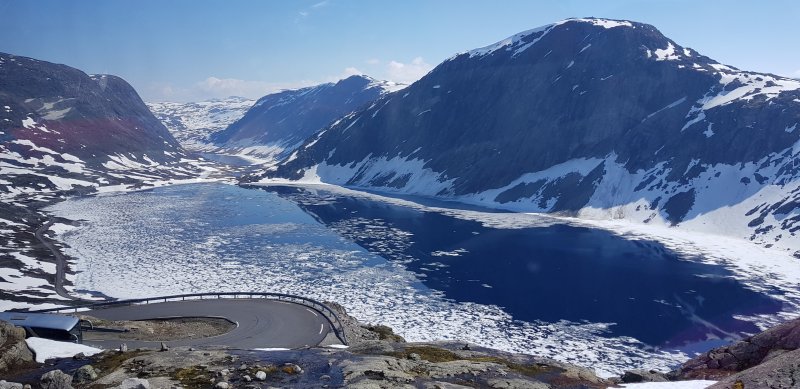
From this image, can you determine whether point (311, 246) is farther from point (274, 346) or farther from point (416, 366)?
point (416, 366)

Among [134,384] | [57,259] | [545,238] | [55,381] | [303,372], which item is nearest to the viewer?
[134,384]

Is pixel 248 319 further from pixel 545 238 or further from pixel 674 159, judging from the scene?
pixel 674 159

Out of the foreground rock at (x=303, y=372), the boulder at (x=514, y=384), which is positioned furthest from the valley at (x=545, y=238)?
the boulder at (x=514, y=384)

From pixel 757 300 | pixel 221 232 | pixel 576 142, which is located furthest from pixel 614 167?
pixel 221 232

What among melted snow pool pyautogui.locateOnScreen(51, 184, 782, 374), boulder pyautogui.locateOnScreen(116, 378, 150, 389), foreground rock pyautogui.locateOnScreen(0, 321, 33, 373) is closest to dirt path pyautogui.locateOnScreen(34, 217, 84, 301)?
melted snow pool pyautogui.locateOnScreen(51, 184, 782, 374)

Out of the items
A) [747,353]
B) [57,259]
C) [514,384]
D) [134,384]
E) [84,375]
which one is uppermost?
[747,353]

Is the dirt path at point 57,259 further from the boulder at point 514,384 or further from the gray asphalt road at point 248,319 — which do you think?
the boulder at point 514,384

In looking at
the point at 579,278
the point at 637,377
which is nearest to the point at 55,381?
the point at 637,377

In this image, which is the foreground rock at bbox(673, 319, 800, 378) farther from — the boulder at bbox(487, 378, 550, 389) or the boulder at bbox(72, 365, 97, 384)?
the boulder at bbox(72, 365, 97, 384)
